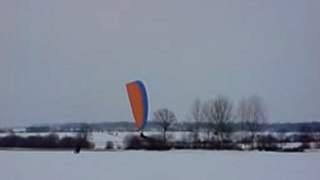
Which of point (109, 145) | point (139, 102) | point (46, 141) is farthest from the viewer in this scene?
point (46, 141)

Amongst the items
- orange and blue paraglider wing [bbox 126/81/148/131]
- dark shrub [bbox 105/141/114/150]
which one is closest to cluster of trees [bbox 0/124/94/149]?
dark shrub [bbox 105/141/114/150]

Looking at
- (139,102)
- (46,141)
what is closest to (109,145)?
(46,141)

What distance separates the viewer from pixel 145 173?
12180 mm

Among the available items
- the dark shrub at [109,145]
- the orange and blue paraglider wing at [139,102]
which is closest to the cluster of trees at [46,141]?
the dark shrub at [109,145]

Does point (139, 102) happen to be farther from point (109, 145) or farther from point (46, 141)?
point (46, 141)

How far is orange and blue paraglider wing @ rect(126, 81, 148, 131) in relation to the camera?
21.4 metres

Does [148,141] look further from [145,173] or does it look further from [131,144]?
[145,173]

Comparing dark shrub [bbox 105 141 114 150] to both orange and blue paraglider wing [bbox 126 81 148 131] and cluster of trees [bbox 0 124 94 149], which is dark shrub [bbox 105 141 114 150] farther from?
orange and blue paraglider wing [bbox 126 81 148 131]

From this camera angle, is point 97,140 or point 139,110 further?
point 97,140

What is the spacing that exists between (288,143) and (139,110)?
12.0 metres

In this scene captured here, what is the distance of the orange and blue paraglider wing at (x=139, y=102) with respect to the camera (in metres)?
21.4

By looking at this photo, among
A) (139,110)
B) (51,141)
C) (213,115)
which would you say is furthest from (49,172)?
(213,115)

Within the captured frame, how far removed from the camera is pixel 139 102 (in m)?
21.6

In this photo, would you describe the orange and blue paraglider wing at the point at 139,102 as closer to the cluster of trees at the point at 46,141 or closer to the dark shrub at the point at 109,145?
the dark shrub at the point at 109,145
